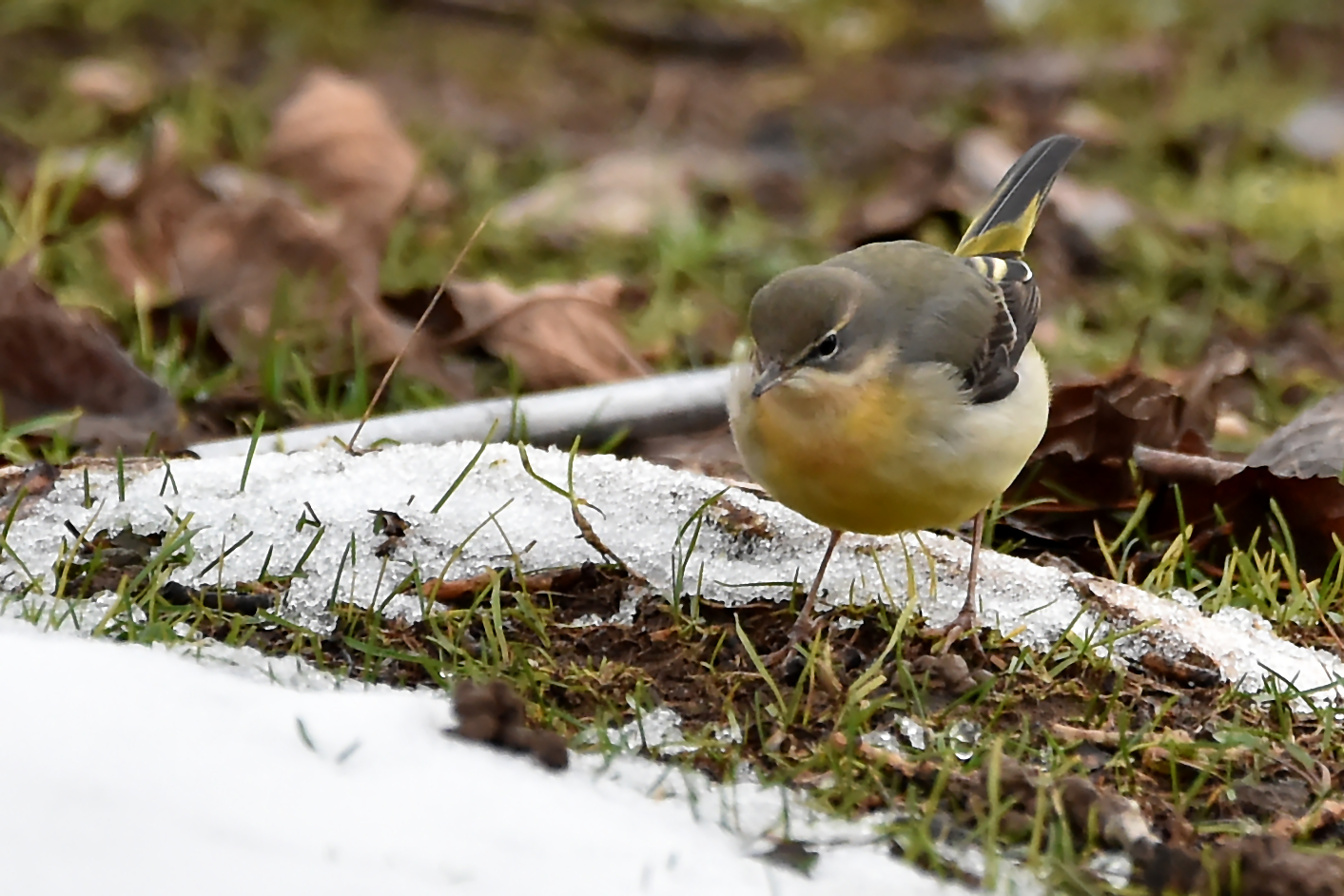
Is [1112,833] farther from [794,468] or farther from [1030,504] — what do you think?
[1030,504]

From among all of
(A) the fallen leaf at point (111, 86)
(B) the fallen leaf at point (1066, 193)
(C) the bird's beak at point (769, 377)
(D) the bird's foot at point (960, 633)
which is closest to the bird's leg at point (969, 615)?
(D) the bird's foot at point (960, 633)

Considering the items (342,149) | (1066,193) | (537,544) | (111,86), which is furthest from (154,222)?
(1066,193)

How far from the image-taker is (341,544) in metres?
3.58

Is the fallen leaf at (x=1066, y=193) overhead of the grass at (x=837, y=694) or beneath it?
overhead

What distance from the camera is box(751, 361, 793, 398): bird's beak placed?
343cm

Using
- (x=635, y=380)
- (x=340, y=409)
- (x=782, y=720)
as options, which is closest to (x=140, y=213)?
(x=340, y=409)

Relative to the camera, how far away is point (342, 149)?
7.01 meters

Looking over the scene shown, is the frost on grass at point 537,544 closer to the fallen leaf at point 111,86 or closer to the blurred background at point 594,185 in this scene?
the blurred background at point 594,185

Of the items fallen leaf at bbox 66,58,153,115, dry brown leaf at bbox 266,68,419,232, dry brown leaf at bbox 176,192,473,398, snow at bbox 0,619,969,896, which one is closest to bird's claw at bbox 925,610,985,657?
snow at bbox 0,619,969,896

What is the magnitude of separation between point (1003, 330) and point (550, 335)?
163 centimetres

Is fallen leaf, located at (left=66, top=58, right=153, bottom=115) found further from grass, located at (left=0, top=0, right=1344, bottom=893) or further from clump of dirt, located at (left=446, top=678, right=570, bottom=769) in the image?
clump of dirt, located at (left=446, top=678, right=570, bottom=769)

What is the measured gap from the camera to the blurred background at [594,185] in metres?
5.12

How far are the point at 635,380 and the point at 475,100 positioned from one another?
4735 millimetres

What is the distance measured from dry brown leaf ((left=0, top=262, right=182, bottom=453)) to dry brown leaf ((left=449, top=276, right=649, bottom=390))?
101cm
